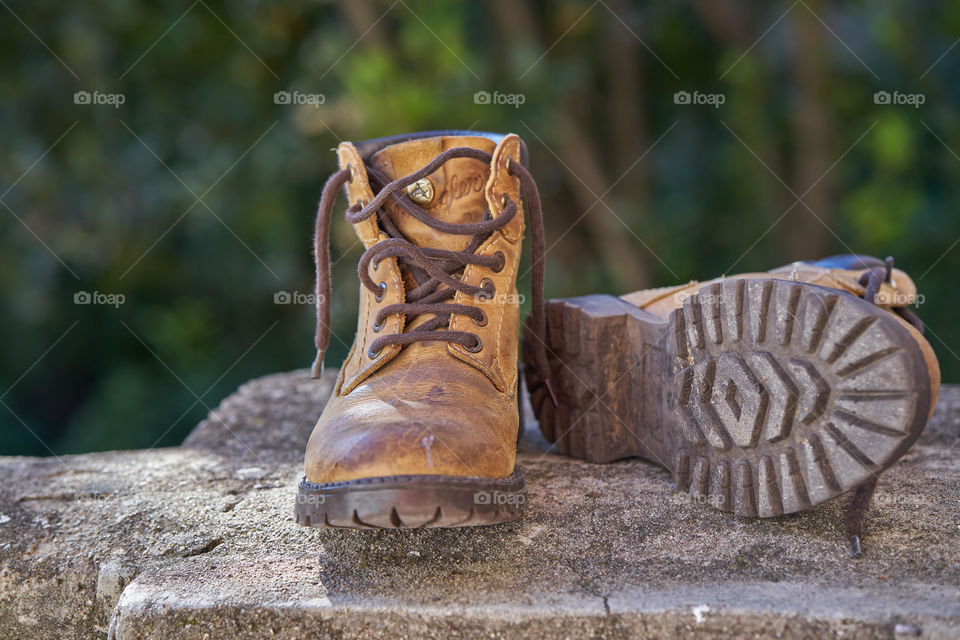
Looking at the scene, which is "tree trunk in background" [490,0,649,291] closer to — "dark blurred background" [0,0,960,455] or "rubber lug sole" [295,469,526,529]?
"dark blurred background" [0,0,960,455]

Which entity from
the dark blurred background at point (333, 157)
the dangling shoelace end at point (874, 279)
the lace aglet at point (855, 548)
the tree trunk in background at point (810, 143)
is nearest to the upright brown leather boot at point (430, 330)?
the lace aglet at point (855, 548)

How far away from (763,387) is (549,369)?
20.6 inches

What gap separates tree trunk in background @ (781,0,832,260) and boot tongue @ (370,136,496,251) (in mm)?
2532

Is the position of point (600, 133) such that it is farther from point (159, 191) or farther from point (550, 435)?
point (550, 435)

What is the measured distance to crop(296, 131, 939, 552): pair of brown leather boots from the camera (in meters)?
1.12

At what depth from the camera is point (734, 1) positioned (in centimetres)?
398

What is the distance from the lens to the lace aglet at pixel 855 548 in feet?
3.77

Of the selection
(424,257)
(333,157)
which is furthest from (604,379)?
(333,157)

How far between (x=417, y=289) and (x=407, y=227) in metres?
0.12

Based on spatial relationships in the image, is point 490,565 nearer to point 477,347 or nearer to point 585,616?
point 585,616

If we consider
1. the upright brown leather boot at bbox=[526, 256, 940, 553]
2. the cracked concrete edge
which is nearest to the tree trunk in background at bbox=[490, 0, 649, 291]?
the upright brown leather boot at bbox=[526, 256, 940, 553]

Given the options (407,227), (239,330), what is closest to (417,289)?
(407,227)

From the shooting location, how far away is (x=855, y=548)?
3.79 ft

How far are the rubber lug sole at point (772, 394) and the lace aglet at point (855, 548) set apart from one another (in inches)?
3.0
